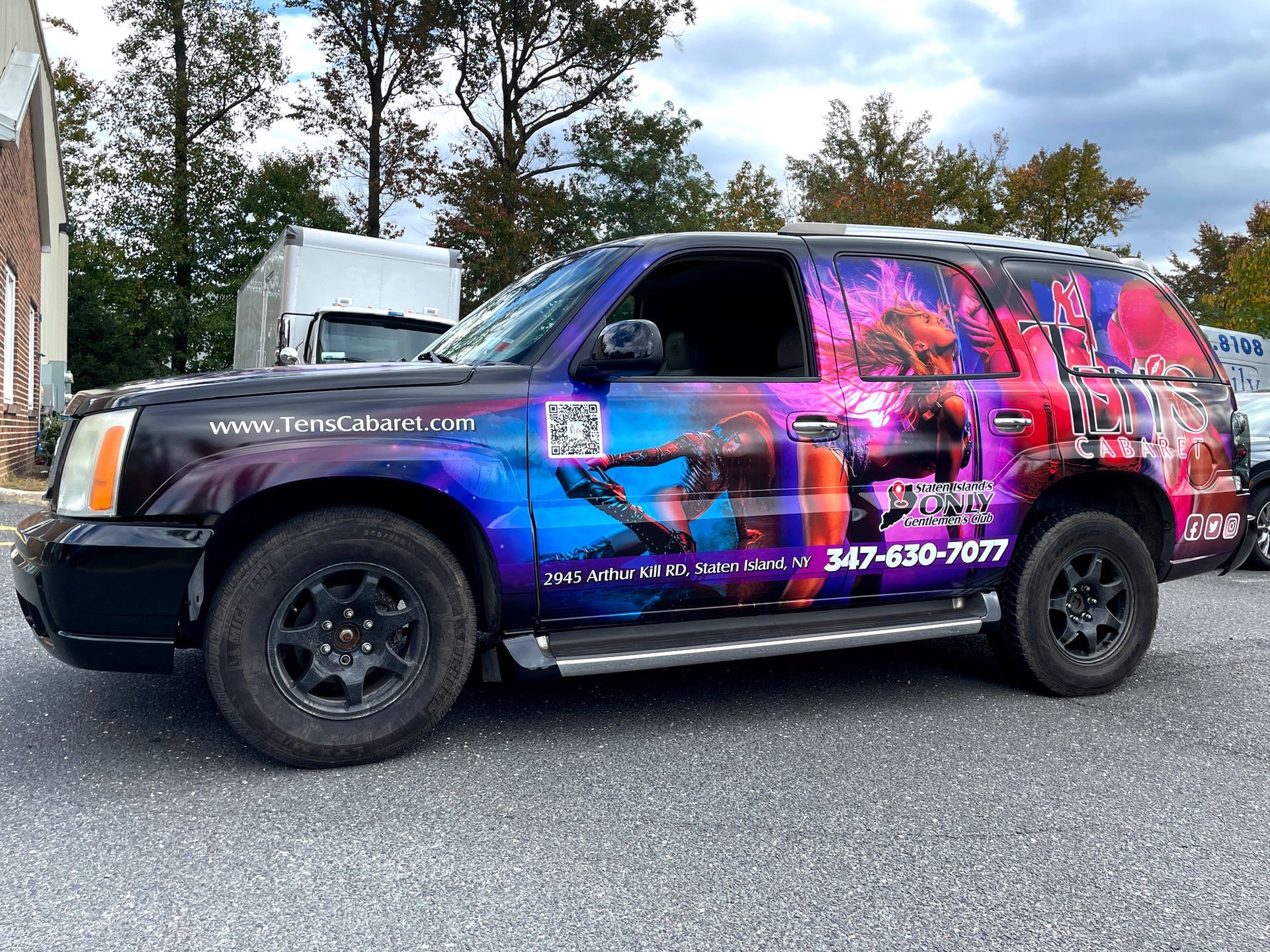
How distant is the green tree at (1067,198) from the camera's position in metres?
35.8

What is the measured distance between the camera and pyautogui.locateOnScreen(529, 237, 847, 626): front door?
3344mm

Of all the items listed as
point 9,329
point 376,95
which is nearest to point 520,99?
point 376,95

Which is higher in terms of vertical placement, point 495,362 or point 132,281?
point 132,281

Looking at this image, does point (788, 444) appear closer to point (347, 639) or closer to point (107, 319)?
point (347, 639)

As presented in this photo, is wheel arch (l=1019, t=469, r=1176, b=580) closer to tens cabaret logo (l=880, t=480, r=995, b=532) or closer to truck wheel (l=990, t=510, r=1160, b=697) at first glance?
truck wheel (l=990, t=510, r=1160, b=697)

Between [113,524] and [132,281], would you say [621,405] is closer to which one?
[113,524]

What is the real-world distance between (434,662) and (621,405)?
3.56 feet

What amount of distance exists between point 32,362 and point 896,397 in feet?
58.7

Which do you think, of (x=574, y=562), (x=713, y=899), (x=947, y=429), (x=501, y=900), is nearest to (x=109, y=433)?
(x=574, y=562)

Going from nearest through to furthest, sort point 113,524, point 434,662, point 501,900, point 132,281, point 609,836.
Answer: point 501,900, point 609,836, point 113,524, point 434,662, point 132,281

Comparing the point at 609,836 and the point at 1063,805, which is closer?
the point at 609,836

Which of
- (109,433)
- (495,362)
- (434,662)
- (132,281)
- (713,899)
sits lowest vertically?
(713,899)

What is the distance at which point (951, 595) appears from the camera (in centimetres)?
406

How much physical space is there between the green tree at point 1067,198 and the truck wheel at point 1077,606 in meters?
35.0
